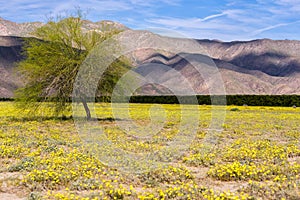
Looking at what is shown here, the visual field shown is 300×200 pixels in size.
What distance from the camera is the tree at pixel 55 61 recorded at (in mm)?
30734

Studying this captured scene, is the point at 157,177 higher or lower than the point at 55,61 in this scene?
lower

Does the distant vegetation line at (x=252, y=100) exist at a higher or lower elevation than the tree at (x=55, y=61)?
lower

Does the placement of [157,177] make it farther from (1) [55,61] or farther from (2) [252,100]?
(2) [252,100]

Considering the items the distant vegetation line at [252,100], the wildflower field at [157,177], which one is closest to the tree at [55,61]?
the wildflower field at [157,177]

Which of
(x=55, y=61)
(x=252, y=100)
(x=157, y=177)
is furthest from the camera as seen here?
(x=252, y=100)

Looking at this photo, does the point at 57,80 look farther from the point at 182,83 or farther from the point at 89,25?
the point at 182,83

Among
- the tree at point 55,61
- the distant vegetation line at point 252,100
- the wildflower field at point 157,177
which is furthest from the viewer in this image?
the distant vegetation line at point 252,100

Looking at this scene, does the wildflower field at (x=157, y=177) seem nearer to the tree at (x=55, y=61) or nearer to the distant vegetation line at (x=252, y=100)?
the tree at (x=55, y=61)

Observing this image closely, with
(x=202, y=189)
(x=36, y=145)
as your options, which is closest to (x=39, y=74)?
(x=36, y=145)

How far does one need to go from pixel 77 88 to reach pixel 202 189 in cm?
2329

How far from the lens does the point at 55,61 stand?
30719 mm

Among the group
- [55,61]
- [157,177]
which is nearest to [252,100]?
[55,61]

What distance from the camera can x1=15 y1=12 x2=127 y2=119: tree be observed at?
30.7m

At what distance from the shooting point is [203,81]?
188m
